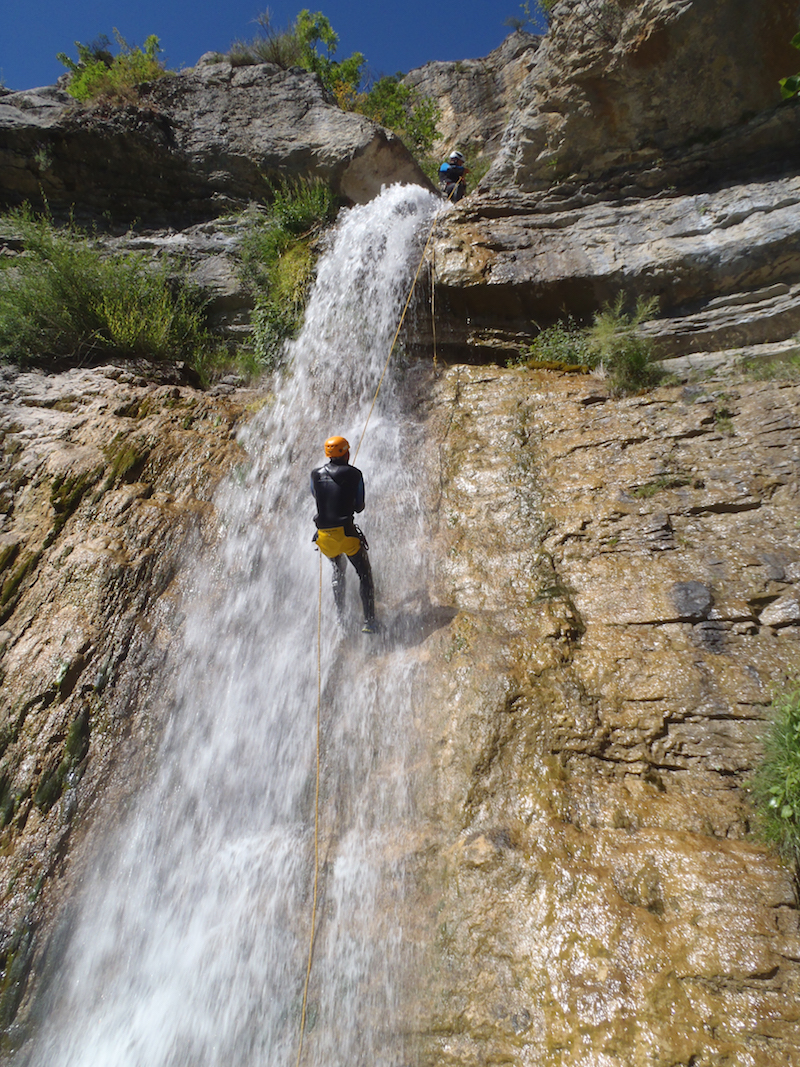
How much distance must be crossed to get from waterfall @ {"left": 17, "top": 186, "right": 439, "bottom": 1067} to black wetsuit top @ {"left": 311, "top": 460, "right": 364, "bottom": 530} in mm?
852

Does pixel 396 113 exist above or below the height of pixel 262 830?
above

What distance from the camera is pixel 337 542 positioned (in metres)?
4.73

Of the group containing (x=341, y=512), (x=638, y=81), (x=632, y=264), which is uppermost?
(x=638, y=81)

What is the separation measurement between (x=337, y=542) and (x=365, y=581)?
0.44 meters

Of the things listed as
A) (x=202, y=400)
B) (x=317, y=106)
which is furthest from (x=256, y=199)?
(x=202, y=400)

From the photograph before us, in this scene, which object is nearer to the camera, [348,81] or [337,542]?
[337,542]

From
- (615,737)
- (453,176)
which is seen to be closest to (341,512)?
(615,737)

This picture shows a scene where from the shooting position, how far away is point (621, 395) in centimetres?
558

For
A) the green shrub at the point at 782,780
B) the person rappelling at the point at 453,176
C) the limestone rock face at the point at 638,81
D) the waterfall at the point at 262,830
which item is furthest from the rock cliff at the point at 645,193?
the green shrub at the point at 782,780

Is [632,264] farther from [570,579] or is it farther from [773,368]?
[570,579]

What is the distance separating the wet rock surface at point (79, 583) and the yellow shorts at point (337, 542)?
1554 millimetres

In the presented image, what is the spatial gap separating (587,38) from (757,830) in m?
8.79

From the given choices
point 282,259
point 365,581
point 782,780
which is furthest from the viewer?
point 282,259

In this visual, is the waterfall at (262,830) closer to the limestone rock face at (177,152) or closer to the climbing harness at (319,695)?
the climbing harness at (319,695)
